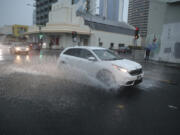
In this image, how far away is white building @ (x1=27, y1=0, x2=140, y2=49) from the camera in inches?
1419

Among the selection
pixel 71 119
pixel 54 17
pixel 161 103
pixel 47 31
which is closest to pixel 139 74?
pixel 161 103

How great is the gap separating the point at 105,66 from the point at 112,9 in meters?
136

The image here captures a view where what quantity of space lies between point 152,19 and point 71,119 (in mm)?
18017

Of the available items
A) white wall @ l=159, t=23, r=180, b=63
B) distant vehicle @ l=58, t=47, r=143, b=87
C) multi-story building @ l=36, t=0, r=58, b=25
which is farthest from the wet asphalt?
multi-story building @ l=36, t=0, r=58, b=25

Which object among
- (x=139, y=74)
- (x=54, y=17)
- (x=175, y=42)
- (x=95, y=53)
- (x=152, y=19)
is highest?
(x=54, y=17)

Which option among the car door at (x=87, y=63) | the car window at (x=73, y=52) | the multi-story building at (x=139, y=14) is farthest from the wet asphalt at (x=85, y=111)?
the multi-story building at (x=139, y=14)

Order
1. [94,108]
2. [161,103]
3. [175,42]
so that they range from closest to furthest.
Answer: [94,108] < [161,103] < [175,42]

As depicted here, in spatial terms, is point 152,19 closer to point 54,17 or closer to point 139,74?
point 139,74

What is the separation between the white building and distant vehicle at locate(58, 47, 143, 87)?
2842 centimetres

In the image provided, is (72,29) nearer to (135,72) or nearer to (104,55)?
(104,55)

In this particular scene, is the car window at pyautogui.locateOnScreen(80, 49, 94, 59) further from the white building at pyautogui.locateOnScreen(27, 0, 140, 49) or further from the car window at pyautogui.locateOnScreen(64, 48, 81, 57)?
the white building at pyautogui.locateOnScreen(27, 0, 140, 49)

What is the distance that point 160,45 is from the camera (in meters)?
17.5

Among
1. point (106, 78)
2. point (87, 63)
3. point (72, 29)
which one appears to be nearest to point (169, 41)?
point (87, 63)

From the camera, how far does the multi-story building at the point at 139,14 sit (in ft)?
456
